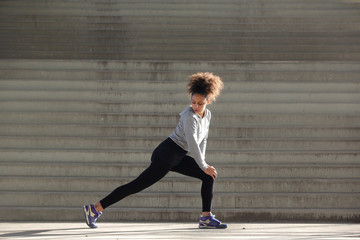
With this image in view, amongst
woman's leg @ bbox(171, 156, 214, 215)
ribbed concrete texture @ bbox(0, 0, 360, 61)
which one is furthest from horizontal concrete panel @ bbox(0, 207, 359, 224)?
ribbed concrete texture @ bbox(0, 0, 360, 61)

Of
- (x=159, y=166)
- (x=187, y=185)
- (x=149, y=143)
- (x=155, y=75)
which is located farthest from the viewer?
(x=155, y=75)

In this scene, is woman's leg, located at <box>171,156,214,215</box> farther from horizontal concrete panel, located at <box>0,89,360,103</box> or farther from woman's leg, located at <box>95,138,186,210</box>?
horizontal concrete panel, located at <box>0,89,360,103</box>

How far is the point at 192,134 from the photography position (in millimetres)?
4320

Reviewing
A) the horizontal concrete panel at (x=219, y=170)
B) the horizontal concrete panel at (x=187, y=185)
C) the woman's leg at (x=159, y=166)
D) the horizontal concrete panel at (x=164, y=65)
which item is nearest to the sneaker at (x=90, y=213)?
the woman's leg at (x=159, y=166)

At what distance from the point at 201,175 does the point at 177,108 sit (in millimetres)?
2444

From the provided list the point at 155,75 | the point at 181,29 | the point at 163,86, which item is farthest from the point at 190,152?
the point at 181,29

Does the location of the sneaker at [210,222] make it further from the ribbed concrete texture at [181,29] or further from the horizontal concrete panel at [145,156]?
the ribbed concrete texture at [181,29]

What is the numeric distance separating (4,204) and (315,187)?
3.03m

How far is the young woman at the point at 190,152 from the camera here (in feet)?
14.3

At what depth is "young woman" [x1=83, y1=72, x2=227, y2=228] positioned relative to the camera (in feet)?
14.3

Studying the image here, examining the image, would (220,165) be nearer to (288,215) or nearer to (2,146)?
(288,215)

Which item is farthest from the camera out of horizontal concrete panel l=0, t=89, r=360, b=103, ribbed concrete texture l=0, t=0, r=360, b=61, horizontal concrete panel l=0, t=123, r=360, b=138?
ribbed concrete texture l=0, t=0, r=360, b=61

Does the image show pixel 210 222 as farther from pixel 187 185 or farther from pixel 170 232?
pixel 187 185

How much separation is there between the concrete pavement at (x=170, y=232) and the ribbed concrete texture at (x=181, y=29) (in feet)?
12.7
